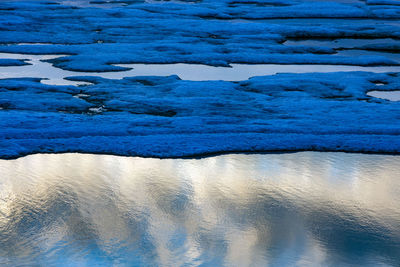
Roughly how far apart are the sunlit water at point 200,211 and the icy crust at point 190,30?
356cm

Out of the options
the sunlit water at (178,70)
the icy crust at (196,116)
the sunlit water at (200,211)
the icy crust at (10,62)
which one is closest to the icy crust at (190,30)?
the sunlit water at (178,70)

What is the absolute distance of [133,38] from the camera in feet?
31.4

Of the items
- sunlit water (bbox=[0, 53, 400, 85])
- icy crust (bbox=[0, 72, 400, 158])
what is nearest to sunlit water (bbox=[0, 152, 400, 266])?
icy crust (bbox=[0, 72, 400, 158])

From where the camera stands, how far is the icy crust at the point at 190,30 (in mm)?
8305

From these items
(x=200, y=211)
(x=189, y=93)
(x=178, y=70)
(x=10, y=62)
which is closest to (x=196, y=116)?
(x=189, y=93)

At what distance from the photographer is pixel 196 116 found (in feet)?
17.3

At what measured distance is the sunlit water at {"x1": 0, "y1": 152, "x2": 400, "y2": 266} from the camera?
2.86 metres

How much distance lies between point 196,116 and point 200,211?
2.02 meters

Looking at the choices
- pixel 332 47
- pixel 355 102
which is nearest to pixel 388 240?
pixel 355 102

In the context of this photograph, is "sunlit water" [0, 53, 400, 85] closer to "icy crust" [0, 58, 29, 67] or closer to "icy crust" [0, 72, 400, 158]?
"icy crust" [0, 58, 29, 67]

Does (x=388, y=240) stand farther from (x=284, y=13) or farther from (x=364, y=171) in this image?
(x=284, y=13)

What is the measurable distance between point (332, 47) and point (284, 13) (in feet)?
11.8

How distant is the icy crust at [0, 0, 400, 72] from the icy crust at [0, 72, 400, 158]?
131 cm

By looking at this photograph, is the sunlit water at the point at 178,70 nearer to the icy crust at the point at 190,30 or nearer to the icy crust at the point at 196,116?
the icy crust at the point at 190,30
